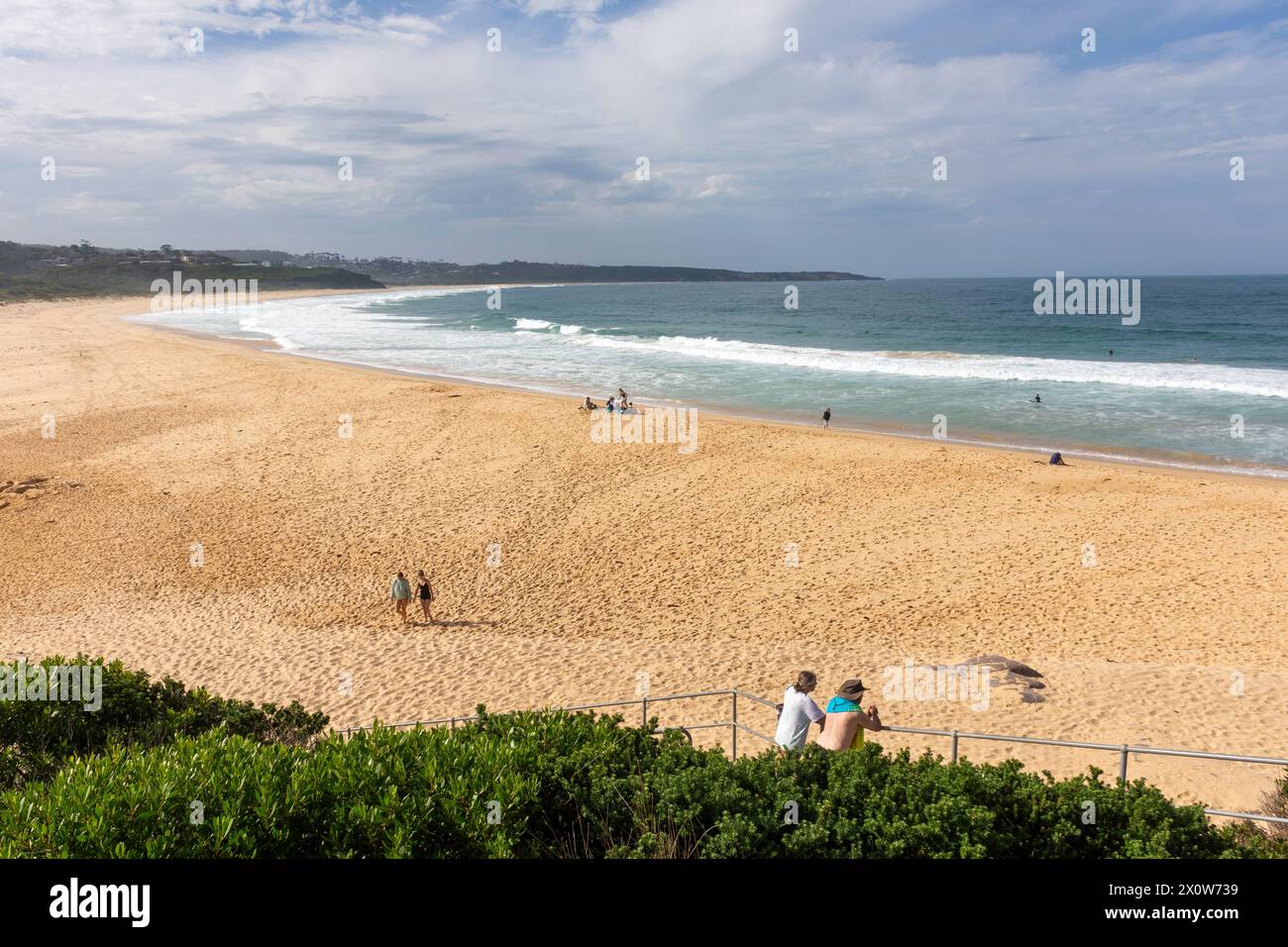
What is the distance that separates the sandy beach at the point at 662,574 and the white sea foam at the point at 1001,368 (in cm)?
1843

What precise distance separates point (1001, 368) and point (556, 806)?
4488 cm

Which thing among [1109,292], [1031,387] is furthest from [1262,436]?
[1109,292]

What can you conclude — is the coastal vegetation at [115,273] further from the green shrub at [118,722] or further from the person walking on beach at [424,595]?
the green shrub at [118,722]

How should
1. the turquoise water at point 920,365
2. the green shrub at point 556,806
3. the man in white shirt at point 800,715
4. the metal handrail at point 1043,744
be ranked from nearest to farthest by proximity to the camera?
the green shrub at point 556,806 < the metal handrail at point 1043,744 < the man in white shirt at point 800,715 < the turquoise water at point 920,365

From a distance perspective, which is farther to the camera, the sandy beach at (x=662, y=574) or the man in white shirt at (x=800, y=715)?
the sandy beach at (x=662, y=574)

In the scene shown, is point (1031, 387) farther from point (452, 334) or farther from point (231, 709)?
point (452, 334)

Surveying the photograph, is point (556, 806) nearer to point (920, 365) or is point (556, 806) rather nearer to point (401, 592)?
point (401, 592)

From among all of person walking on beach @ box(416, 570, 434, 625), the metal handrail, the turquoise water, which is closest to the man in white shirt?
the metal handrail

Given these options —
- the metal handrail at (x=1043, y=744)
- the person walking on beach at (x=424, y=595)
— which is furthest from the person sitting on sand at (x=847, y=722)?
the person walking on beach at (x=424, y=595)

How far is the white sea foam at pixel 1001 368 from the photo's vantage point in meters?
38.1

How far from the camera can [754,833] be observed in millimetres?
4438

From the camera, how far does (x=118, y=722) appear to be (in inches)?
291

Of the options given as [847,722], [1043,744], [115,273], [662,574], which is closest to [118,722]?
[847,722]

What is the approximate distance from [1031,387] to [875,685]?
30654 millimetres
